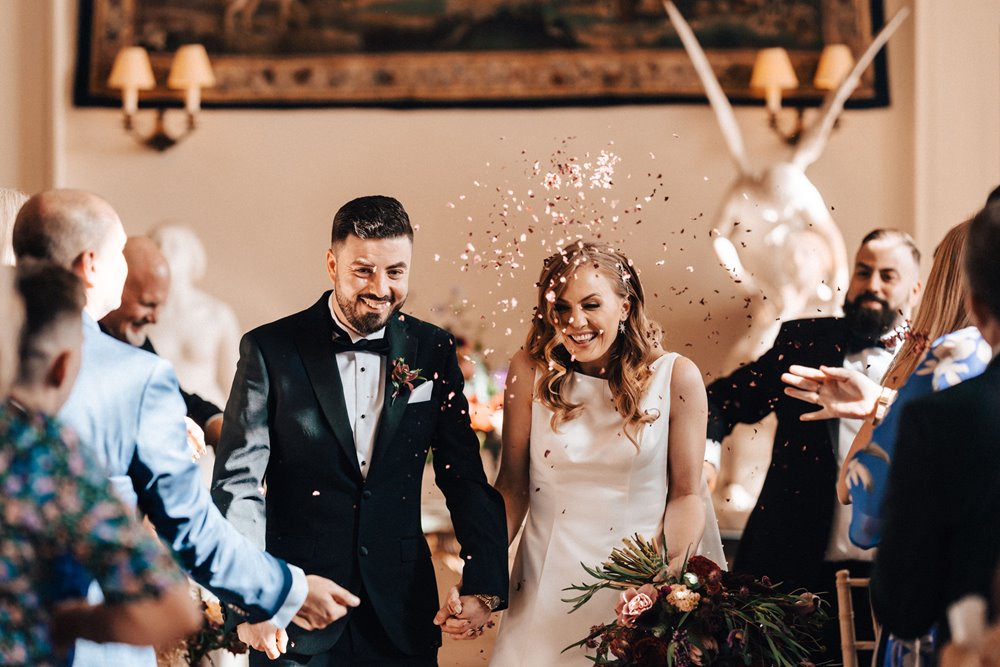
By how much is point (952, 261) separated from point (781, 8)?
3472 mm

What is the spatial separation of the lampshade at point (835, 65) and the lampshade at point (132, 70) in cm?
360

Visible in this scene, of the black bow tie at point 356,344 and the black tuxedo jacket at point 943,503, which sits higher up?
the black bow tie at point 356,344

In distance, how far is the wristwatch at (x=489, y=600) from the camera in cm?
336

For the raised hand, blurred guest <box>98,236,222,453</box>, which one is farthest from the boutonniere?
blurred guest <box>98,236,222,453</box>

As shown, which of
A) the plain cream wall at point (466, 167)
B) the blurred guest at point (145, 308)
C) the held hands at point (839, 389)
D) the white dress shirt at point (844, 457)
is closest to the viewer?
the held hands at point (839, 389)

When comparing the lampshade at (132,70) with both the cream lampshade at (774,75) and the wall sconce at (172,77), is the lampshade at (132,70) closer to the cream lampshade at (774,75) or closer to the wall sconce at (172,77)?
the wall sconce at (172,77)

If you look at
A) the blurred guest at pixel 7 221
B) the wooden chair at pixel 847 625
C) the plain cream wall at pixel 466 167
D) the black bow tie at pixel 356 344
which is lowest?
the wooden chair at pixel 847 625

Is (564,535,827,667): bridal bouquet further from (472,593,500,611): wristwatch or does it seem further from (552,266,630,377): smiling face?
(552,266,630,377): smiling face

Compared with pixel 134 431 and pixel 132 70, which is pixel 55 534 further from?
pixel 132 70

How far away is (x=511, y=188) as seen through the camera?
6.41 meters

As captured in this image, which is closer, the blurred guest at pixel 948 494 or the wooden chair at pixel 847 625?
the blurred guest at pixel 948 494

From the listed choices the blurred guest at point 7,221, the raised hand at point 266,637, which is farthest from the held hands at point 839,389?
the blurred guest at point 7,221

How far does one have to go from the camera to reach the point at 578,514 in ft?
11.8

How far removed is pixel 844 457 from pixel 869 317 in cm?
64
